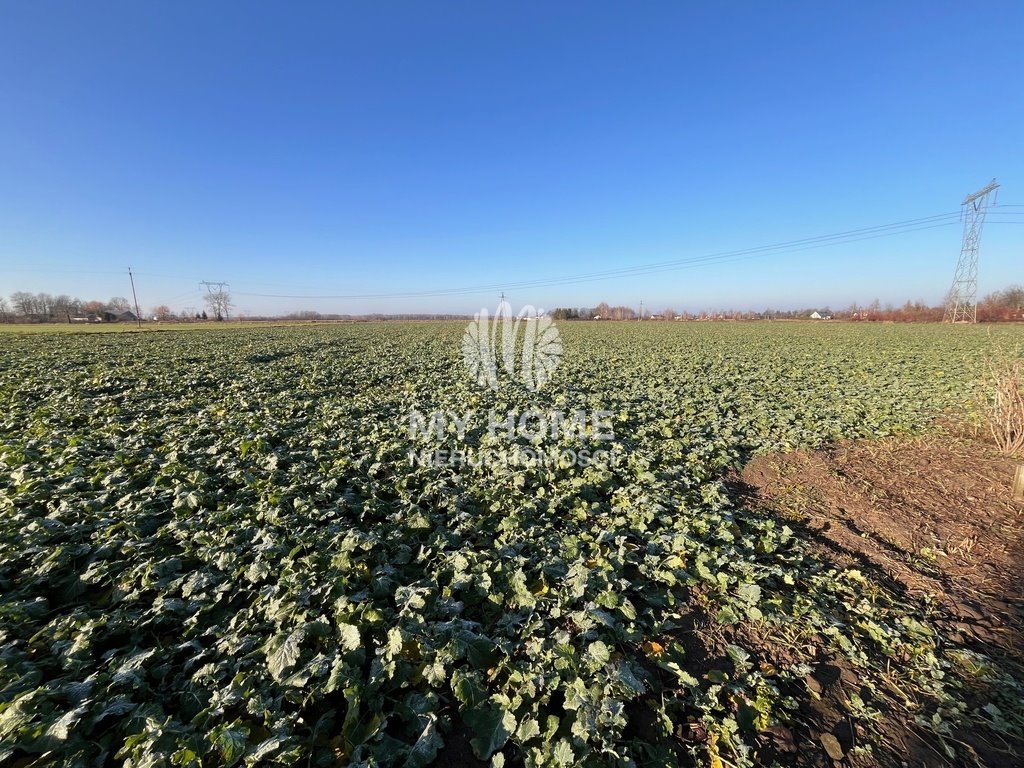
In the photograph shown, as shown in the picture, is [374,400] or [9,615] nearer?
[9,615]

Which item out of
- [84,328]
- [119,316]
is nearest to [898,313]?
[84,328]

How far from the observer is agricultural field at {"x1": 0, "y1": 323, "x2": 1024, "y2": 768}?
107 inches

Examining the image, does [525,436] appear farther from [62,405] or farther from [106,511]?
[62,405]

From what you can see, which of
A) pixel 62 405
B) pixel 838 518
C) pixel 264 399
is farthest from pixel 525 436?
pixel 62 405

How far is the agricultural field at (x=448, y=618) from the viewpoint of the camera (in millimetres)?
2725

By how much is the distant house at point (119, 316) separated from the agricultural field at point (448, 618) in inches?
5559

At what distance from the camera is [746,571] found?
4.39 metres

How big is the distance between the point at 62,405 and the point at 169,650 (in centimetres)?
1216

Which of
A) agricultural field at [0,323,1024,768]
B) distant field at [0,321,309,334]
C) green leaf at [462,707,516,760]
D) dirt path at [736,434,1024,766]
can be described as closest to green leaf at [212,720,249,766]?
agricultural field at [0,323,1024,768]

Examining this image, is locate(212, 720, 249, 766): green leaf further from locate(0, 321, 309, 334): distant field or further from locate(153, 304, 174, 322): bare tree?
locate(153, 304, 174, 322): bare tree

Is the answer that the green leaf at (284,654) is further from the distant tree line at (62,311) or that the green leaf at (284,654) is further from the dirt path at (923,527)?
the distant tree line at (62,311)

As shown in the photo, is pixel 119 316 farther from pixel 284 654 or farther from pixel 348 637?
pixel 348 637

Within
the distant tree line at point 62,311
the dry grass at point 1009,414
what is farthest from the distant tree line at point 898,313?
the distant tree line at point 62,311

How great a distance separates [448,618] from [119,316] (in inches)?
6809
